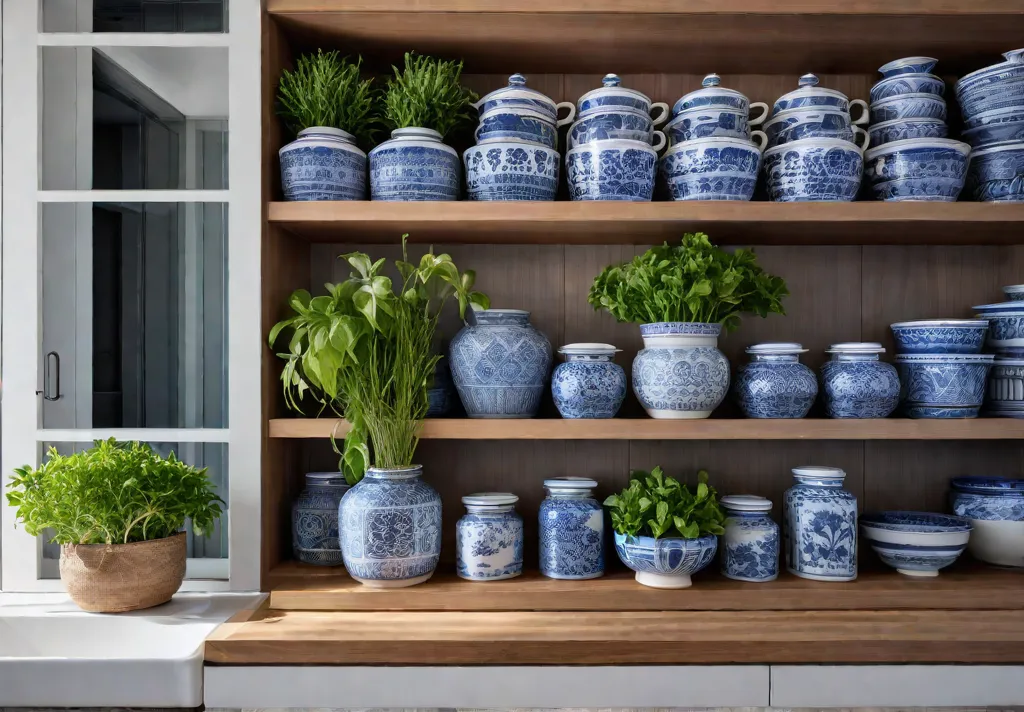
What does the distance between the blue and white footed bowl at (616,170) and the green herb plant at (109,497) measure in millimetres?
887

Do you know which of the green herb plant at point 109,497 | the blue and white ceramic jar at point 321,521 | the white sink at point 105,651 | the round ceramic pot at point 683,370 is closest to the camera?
the white sink at point 105,651

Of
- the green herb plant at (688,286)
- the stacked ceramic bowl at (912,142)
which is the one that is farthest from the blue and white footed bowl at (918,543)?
the stacked ceramic bowl at (912,142)

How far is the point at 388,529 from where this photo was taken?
128cm

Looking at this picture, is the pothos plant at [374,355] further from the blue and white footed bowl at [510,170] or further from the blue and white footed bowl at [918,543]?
the blue and white footed bowl at [918,543]

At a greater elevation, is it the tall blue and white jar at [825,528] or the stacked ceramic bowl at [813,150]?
the stacked ceramic bowl at [813,150]

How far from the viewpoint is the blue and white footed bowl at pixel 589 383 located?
1.34m

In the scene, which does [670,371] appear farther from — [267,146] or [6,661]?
[6,661]

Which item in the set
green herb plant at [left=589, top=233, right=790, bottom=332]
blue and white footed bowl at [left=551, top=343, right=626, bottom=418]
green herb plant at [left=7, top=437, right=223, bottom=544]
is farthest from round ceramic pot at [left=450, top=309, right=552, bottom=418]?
green herb plant at [left=7, top=437, right=223, bottom=544]

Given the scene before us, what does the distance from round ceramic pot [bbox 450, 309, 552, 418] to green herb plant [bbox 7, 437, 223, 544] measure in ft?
1.67

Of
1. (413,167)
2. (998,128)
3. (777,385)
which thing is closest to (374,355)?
(413,167)

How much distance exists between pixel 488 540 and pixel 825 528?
62 cm

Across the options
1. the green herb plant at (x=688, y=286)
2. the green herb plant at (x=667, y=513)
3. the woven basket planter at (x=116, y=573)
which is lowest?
the woven basket planter at (x=116, y=573)

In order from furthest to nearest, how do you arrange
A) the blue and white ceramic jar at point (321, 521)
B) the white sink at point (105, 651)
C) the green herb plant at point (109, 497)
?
the blue and white ceramic jar at point (321, 521)
the green herb plant at point (109, 497)
the white sink at point (105, 651)

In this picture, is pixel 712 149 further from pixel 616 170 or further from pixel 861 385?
pixel 861 385
